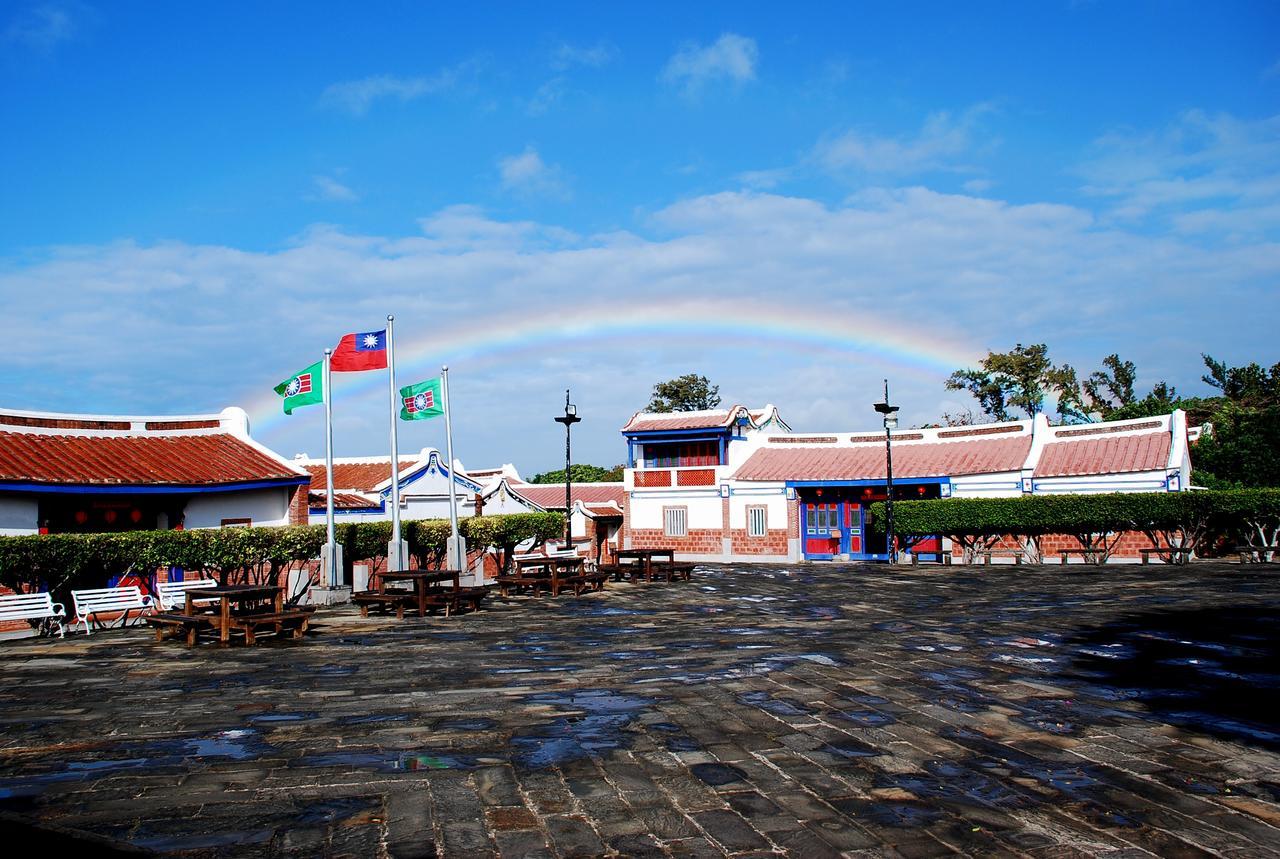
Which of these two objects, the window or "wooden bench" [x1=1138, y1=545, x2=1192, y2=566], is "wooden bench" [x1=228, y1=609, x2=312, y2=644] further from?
the window

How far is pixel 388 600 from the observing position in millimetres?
17281

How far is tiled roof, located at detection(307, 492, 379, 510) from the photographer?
91.4ft

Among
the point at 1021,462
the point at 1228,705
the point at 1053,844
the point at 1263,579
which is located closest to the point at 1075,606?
the point at 1263,579

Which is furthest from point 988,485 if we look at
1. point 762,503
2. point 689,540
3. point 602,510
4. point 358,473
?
point 358,473

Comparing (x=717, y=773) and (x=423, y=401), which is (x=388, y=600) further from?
(x=717, y=773)

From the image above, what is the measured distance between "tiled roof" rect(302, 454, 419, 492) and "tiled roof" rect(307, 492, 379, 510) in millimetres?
2088

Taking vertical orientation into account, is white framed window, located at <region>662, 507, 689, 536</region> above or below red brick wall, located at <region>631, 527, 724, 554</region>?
above

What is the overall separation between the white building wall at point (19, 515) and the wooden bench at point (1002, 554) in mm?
28167

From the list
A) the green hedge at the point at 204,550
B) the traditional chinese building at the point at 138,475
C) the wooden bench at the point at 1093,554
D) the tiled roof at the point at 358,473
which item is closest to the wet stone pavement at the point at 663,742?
the green hedge at the point at 204,550

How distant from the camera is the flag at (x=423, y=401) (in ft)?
75.5

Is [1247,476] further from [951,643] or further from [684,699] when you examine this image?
[684,699]

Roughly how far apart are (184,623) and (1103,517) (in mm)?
28677


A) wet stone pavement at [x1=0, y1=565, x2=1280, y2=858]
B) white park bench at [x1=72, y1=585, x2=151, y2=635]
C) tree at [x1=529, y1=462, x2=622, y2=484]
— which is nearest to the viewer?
wet stone pavement at [x1=0, y1=565, x2=1280, y2=858]

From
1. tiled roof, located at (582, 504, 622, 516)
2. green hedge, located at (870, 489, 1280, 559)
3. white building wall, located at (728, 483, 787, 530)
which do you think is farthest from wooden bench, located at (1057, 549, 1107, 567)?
tiled roof, located at (582, 504, 622, 516)
